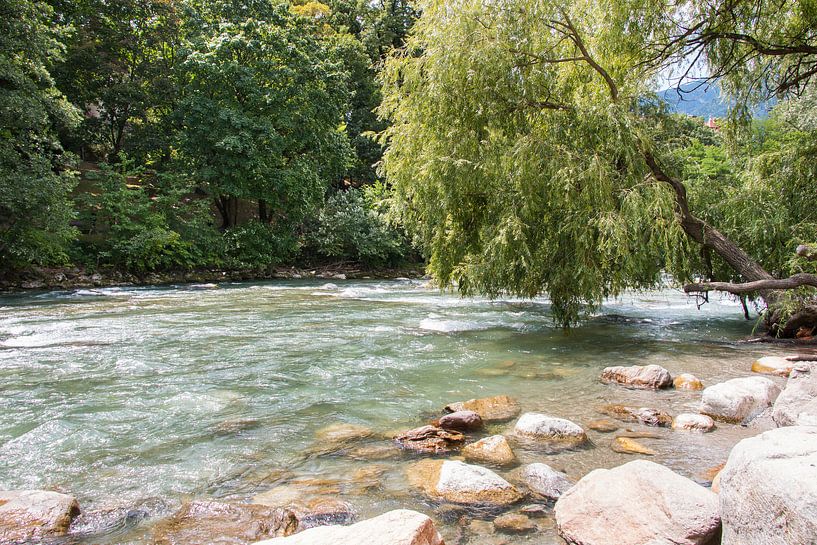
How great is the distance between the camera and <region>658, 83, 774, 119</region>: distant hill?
10.1m

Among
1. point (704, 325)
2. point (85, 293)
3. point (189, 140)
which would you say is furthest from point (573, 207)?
point (189, 140)

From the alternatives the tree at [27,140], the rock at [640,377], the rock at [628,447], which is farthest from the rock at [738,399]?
the tree at [27,140]

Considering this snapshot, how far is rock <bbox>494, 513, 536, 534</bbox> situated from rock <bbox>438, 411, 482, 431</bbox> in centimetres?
172

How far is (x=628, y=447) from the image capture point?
4734 millimetres

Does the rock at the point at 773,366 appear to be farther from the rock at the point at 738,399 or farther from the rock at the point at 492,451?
the rock at the point at 492,451

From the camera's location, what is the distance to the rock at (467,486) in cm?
374

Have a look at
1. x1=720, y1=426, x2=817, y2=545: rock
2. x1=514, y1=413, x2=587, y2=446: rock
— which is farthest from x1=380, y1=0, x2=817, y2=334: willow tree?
x1=720, y1=426, x2=817, y2=545: rock

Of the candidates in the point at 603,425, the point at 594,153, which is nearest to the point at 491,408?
the point at 603,425

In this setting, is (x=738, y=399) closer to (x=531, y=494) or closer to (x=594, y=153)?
(x=531, y=494)

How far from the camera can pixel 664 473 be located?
3.35 meters

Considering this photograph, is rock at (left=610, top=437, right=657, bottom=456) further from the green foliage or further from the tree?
the green foliage

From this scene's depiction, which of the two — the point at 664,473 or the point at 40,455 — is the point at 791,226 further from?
the point at 40,455

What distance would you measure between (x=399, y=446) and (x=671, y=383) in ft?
12.9

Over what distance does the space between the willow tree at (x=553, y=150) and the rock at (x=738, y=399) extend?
120 inches
